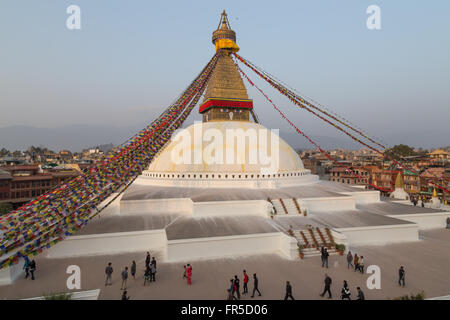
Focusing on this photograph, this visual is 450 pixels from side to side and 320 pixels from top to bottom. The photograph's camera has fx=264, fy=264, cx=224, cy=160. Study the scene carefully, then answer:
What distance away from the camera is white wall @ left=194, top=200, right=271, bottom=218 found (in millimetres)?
10836

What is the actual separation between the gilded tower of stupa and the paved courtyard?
11.4m

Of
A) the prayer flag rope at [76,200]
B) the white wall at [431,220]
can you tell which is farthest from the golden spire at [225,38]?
the white wall at [431,220]

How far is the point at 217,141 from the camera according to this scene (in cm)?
1559

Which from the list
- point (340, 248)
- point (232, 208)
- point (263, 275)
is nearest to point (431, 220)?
point (340, 248)

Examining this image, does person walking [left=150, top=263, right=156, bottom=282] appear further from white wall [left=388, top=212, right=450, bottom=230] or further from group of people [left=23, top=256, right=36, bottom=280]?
white wall [left=388, top=212, right=450, bottom=230]

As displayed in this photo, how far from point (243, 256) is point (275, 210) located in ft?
9.91

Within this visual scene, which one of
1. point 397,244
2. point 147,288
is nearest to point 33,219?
point 147,288

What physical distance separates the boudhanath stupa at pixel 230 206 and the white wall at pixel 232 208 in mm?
41

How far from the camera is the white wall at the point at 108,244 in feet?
28.1

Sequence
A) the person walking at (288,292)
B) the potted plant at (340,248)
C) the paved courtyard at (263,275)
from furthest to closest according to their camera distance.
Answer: the potted plant at (340,248), the paved courtyard at (263,275), the person walking at (288,292)

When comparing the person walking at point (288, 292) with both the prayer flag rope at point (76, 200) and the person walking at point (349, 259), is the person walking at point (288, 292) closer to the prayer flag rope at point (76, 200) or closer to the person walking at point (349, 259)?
the person walking at point (349, 259)

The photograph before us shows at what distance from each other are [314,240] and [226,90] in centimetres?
1210

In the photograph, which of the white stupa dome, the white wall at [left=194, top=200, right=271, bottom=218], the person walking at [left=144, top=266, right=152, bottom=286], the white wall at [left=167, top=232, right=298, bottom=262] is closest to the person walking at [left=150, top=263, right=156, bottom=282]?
the person walking at [left=144, top=266, right=152, bottom=286]

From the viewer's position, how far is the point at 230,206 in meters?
11.1
